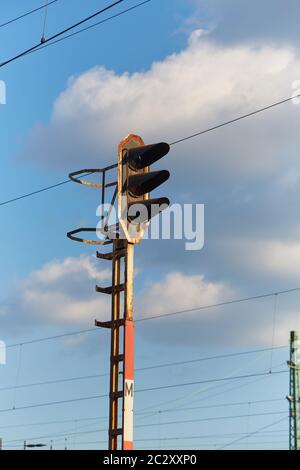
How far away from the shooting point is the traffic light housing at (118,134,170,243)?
12.6 meters

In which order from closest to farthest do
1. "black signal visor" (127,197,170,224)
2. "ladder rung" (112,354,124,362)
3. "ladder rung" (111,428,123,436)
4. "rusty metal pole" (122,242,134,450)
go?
1. "rusty metal pole" (122,242,134,450)
2. "black signal visor" (127,197,170,224)
3. "ladder rung" (111,428,123,436)
4. "ladder rung" (112,354,124,362)

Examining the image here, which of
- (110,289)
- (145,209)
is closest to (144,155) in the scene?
(145,209)

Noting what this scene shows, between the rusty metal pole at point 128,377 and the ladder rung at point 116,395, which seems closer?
the rusty metal pole at point 128,377

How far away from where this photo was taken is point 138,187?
41.9 ft

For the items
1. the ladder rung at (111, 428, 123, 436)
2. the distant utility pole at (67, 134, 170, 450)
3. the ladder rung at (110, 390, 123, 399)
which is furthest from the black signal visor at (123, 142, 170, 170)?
the ladder rung at (111, 428, 123, 436)

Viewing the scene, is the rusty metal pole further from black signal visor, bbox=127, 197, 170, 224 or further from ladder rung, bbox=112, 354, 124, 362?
black signal visor, bbox=127, 197, 170, 224

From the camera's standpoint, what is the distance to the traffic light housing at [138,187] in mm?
12586

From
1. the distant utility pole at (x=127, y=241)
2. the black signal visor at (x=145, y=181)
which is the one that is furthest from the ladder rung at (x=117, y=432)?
the black signal visor at (x=145, y=181)

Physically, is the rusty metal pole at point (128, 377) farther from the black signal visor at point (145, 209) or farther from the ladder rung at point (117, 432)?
the black signal visor at point (145, 209)

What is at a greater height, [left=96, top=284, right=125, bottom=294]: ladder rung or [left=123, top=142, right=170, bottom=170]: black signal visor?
[left=123, top=142, right=170, bottom=170]: black signal visor

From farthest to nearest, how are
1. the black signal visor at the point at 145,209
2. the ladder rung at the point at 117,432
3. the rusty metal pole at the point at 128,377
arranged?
the ladder rung at the point at 117,432 → the black signal visor at the point at 145,209 → the rusty metal pole at the point at 128,377

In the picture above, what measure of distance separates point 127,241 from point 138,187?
0.88 metres
